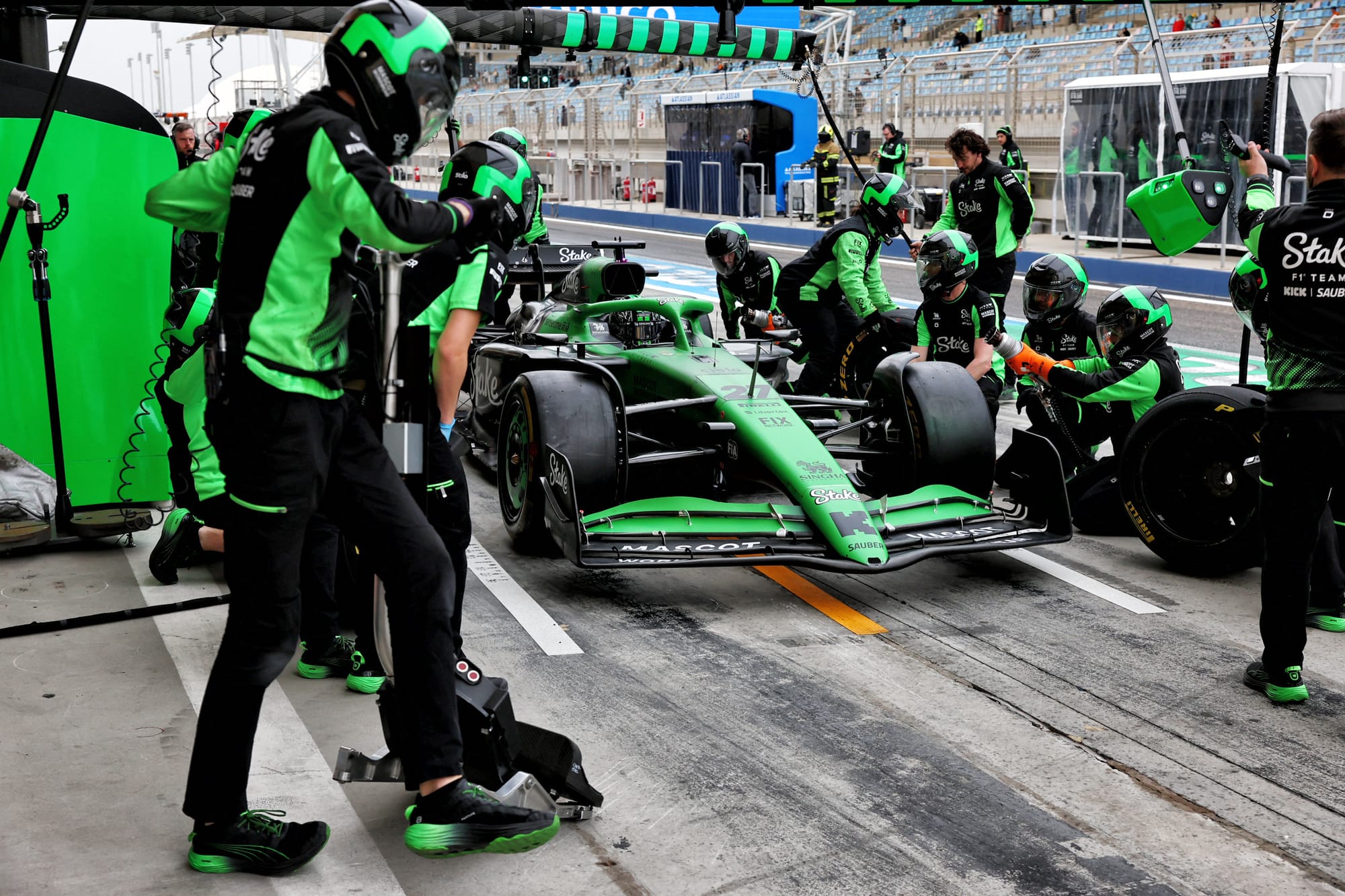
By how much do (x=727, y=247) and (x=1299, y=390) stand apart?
5047mm

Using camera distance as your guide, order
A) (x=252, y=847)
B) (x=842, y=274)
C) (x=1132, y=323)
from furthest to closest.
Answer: (x=842, y=274) < (x=1132, y=323) < (x=252, y=847)

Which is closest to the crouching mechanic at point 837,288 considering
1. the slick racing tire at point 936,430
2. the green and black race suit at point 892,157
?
the slick racing tire at point 936,430

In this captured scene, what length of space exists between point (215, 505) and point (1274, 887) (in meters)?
3.60

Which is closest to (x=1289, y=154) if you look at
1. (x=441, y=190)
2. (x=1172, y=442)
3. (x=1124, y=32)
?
(x=1124, y=32)

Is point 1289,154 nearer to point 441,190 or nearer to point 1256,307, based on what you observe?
point 1256,307

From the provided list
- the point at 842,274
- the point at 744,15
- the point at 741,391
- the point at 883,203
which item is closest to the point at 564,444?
the point at 741,391

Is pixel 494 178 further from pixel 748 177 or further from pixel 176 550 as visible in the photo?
pixel 748 177

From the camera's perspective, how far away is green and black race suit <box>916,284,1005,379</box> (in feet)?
26.2

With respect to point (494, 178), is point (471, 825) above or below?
below

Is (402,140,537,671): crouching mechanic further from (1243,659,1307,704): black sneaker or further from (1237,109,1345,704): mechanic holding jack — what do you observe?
(1243,659,1307,704): black sneaker

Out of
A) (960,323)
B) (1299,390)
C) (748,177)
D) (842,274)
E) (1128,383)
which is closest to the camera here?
(1299,390)

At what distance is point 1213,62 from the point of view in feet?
69.7

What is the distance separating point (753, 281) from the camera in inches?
374

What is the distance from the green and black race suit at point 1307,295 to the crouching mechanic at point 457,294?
2455mm
